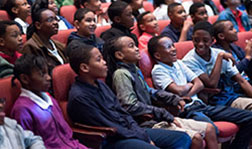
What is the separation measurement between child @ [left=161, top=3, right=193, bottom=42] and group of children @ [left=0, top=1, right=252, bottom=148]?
361 millimetres

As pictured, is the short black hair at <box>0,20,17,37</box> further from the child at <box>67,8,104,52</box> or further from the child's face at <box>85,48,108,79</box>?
the child's face at <box>85,48,108,79</box>

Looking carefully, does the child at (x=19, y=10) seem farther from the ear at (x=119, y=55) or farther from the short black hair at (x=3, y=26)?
the ear at (x=119, y=55)

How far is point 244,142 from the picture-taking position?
231 cm

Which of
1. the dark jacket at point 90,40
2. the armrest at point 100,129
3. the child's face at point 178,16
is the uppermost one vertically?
the child's face at point 178,16

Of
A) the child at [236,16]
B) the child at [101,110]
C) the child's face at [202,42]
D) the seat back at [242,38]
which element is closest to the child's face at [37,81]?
the child at [101,110]

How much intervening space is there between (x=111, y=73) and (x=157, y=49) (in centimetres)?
33

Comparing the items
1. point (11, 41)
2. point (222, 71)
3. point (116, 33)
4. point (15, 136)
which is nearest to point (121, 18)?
point (116, 33)

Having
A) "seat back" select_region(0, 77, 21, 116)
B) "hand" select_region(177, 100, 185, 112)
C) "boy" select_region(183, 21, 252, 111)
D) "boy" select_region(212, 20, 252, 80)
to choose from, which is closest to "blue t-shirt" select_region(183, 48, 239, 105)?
"boy" select_region(183, 21, 252, 111)

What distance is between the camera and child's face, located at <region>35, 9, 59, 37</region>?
101 inches

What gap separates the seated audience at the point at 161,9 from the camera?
3893 millimetres

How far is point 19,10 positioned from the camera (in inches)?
122

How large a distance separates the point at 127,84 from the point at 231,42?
99cm

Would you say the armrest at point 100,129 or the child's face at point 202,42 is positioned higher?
the child's face at point 202,42

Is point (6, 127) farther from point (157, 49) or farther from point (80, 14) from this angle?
point (80, 14)
